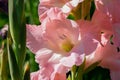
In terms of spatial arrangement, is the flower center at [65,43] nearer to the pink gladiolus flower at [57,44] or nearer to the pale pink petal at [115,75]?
the pink gladiolus flower at [57,44]

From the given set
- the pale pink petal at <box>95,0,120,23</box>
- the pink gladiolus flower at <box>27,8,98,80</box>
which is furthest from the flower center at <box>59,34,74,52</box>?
the pale pink petal at <box>95,0,120,23</box>

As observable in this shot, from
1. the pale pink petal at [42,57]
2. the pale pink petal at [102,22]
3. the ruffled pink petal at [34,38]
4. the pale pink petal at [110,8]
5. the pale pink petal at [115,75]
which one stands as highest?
the pale pink petal at [110,8]

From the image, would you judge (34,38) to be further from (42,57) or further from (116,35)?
(116,35)

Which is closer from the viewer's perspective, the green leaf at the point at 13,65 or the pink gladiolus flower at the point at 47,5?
the green leaf at the point at 13,65

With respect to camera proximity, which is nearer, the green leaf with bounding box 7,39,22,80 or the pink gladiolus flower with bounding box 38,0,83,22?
the green leaf with bounding box 7,39,22,80

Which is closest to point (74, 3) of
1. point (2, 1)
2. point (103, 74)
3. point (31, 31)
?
point (31, 31)

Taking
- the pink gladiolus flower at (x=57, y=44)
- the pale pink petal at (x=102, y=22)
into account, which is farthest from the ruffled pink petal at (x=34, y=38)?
the pale pink petal at (x=102, y=22)

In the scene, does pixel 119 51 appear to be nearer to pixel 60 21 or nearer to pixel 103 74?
pixel 60 21

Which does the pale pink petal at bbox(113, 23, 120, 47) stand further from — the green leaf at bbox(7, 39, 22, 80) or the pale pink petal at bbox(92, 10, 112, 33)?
the green leaf at bbox(7, 39, 22, 80)

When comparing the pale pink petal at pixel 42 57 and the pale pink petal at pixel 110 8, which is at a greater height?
the pale pink petal at pixel 110 8
